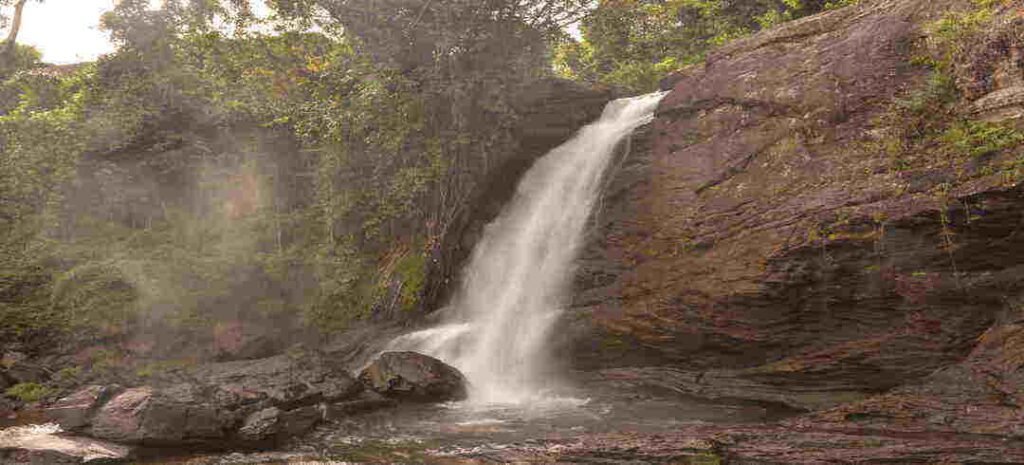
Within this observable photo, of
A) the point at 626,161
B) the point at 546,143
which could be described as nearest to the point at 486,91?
the point at 546,143

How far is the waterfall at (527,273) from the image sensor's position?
36.7 ft

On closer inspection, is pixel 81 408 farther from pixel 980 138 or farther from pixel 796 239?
pixel 980 138

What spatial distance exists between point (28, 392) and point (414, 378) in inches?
298

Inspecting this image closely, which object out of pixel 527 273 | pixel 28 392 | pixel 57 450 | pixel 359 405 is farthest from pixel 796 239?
pixel 28 392

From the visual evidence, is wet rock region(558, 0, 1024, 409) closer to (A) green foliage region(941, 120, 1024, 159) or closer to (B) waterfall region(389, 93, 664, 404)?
(A) green foliage region(941, 120, 1024, 159)

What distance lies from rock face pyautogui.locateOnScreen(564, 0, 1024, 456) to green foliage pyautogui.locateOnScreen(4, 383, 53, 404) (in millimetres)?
9859

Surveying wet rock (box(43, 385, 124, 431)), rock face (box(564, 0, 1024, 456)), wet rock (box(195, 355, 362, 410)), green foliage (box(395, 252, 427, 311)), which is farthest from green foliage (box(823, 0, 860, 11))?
wet rock (box(43, 385, 124, 431))

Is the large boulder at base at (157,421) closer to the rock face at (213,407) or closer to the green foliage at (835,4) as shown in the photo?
the rock face at (213,407)

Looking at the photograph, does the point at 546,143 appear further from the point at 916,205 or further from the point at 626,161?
the point at 916,205

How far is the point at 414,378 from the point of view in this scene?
10.3 metres

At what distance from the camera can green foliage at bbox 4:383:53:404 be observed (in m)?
11.6

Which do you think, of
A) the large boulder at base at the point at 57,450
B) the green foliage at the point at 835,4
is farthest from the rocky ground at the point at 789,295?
the green foliage at the point at 835,4

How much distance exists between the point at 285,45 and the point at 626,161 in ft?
34.6

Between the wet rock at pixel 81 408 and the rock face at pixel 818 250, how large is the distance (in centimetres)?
707
